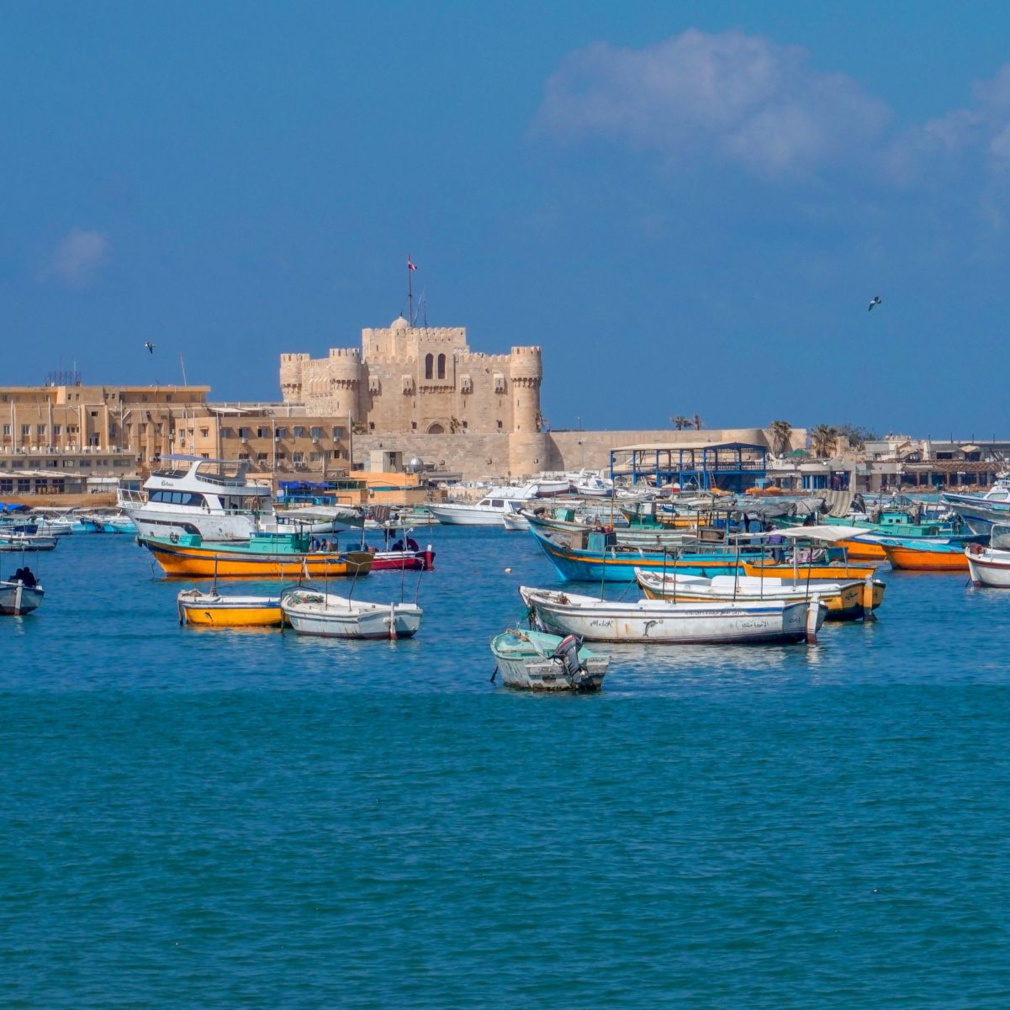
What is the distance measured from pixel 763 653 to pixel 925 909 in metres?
15.0

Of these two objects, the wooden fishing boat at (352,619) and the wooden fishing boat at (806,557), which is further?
the wooden fishing boat at (806,557)

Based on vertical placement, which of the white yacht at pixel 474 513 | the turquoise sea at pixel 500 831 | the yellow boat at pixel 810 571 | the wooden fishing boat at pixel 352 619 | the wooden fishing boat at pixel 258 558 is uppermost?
the white yacht at pixel 474 513

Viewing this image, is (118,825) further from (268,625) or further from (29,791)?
(268,625)

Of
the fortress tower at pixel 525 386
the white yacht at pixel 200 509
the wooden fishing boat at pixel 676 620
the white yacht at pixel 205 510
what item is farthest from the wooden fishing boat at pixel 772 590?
the fortress tower at pixel 525 386

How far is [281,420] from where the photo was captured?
9519 cm

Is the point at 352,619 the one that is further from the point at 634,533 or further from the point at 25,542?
the point at 25,542

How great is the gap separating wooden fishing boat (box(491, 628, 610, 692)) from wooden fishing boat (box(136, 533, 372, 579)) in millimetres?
15097

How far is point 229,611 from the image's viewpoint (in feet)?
115

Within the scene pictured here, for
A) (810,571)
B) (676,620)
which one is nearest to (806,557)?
(810,571)

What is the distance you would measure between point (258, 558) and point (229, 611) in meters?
9.96

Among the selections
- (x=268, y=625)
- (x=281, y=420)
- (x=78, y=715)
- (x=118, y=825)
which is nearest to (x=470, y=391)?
(x=281, y=420)

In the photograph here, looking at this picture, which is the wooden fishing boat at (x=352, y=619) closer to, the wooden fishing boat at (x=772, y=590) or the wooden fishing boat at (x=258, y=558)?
the wooden fishing boat at (x=772, y=590)

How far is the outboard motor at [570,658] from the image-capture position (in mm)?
26703

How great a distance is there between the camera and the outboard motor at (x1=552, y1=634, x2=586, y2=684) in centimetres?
2670
